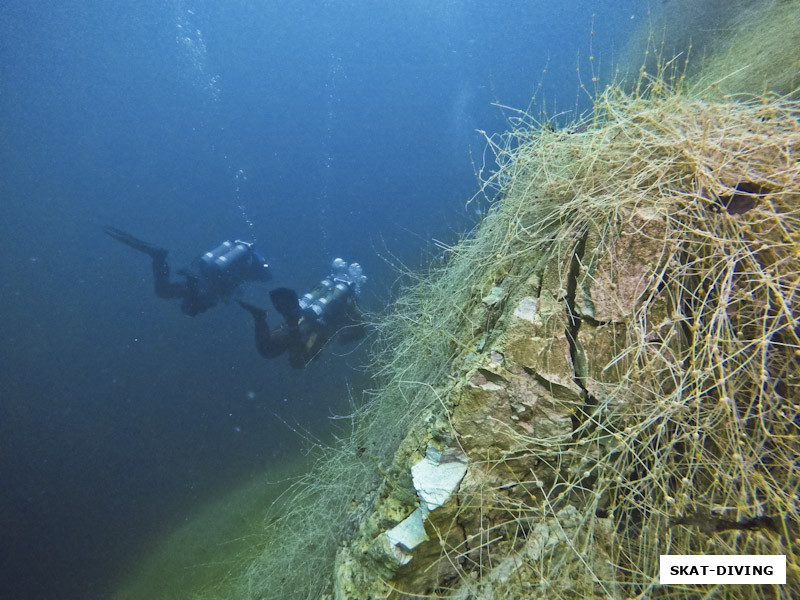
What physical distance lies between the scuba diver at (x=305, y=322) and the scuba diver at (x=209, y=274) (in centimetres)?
236

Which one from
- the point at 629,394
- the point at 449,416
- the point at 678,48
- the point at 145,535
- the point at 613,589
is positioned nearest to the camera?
the point at 613,589

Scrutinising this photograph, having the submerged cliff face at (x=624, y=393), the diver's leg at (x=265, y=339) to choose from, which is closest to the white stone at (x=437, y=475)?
the submerged cliff face at (x=624, y=393)

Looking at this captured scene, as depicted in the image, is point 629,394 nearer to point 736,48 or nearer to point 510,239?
point 510,239

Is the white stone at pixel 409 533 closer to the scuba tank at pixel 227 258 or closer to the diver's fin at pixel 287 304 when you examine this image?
the diver's fin at pixel 287 304

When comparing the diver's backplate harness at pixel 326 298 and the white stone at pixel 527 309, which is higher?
the diver's backplate harness at pixel 326 298

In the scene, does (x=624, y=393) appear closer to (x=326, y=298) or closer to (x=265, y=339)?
(x=265, y=339)

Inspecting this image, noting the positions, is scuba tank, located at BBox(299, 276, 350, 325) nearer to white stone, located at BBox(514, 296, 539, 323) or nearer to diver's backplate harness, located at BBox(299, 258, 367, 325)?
diver's backplate harness, located at BBox(299, 258, 367, 325)

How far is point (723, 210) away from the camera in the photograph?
→ 44.8 inches

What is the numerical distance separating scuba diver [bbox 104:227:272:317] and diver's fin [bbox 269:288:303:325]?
10.8 feet

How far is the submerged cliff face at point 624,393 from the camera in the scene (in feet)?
3.32

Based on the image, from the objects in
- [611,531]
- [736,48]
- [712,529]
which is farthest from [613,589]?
[736,48]

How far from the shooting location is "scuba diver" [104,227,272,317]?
8.66 meters

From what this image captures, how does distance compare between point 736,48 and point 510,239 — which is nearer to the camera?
point 510,239

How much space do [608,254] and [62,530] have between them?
1152 centimetres
